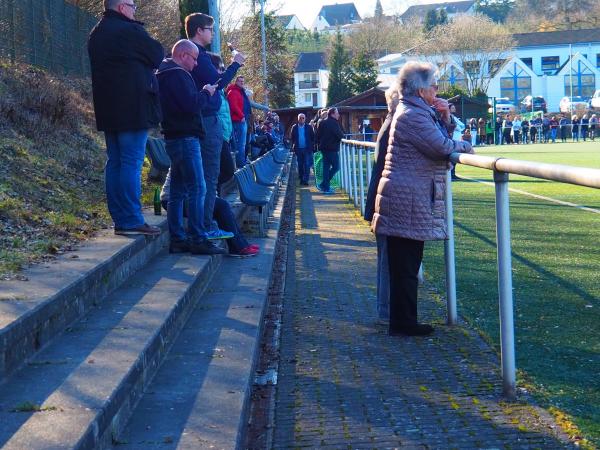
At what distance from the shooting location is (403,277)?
21.2ft

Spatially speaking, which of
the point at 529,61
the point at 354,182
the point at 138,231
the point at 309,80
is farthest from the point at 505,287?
the point at 309,80

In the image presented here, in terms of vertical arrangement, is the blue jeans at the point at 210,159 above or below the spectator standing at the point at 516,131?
above

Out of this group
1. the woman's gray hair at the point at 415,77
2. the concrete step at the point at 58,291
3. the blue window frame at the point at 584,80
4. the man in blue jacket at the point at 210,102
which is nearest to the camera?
the concrete step at the point at 58,291

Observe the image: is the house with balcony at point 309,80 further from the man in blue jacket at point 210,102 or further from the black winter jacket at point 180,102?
the black winter jacket at point 180,102

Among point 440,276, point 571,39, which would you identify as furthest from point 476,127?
point 571,39

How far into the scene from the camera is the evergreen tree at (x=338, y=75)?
101 meters

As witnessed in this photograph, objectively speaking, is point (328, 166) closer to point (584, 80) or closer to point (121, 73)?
point (121, 73)

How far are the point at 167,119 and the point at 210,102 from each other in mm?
576

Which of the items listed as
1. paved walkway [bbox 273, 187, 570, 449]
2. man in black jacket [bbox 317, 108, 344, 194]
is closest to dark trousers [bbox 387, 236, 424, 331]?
paved walkway [bbox 273, 187, 570, 449]

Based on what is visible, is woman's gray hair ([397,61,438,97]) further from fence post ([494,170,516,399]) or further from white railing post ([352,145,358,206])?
white railing post ([352,145,358,206])

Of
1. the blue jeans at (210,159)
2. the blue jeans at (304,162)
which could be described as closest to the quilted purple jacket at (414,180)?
the blue jeans at (210,159)

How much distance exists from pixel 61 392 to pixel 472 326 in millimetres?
3522

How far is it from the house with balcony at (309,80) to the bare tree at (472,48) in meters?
54.9

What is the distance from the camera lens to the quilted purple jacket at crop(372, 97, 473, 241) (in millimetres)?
6176
